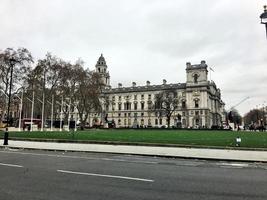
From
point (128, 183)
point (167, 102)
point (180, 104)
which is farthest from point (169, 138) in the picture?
point (180, 104)

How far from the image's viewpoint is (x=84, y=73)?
80.8 metres

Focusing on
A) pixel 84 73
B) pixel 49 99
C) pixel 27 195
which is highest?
pixel 84 73

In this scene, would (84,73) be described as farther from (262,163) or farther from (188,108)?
(188,108)

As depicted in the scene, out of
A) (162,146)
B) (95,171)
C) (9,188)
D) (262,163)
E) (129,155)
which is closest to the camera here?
(9,188)

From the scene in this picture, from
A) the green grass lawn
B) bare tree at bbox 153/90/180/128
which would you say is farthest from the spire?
the green grass lawn

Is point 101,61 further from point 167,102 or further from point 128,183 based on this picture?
point 128,183

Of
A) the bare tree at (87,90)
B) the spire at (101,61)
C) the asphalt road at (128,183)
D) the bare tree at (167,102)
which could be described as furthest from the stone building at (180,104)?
the asphalt road at (128,183)

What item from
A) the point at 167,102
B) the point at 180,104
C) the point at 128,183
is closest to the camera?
the point at 128,183

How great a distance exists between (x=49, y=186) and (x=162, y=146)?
16.2 meters

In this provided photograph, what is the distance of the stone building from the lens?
154375mm

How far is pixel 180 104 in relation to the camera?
15900cm

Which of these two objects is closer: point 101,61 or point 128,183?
point 128,183

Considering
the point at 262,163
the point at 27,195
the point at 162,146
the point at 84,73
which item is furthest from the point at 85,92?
the point at 27,195

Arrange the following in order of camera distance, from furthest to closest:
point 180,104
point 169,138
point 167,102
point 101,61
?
point 101,61 → point 180,104 → point 167,102 → point 169,138
